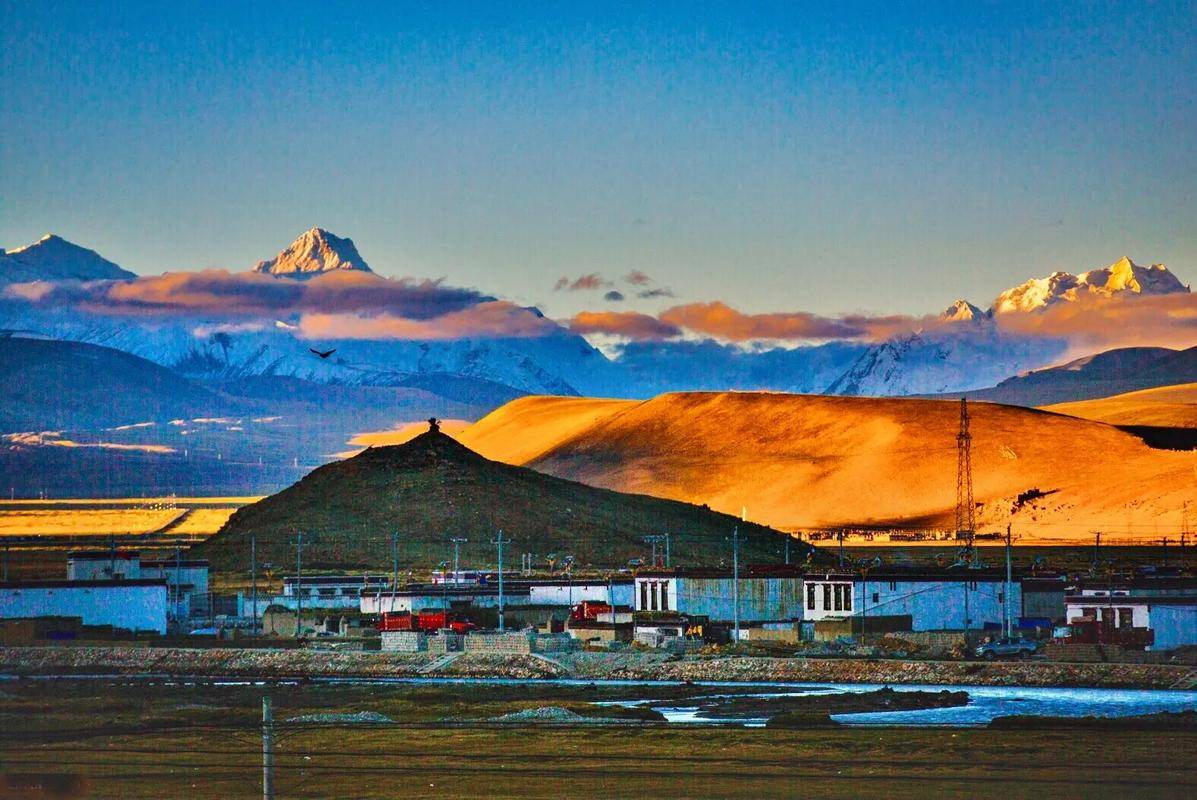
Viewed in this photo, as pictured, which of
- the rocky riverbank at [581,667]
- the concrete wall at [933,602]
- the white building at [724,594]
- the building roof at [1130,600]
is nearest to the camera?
the rocky riverbank at [581,667]

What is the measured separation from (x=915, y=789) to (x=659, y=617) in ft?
197

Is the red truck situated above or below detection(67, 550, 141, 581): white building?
below

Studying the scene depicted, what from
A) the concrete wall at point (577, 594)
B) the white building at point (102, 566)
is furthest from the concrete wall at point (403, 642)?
the white building at point (102, 566)

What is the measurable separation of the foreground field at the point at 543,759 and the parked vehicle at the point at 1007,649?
27902mm

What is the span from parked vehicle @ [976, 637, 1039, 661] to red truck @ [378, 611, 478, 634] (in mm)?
28990

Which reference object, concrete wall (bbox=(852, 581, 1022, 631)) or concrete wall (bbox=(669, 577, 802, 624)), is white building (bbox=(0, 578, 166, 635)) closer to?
concrete wall (bbox=(669, 577, 802, 624))

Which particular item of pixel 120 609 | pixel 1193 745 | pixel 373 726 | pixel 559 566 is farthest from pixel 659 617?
pixel 559 566

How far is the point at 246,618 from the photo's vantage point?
135125 mm

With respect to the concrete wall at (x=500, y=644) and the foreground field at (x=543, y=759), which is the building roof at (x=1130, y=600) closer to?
the concrete wall at (x=500, y=644)

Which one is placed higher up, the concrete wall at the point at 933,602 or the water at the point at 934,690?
the concrete wall at the point at 933,602

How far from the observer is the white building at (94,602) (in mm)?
118125

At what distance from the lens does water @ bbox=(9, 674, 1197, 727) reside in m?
76.1

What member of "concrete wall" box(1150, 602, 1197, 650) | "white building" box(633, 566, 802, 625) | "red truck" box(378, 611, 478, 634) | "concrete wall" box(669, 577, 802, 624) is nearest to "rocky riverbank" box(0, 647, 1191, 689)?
"red truck" box(378, 611, 478, 634)

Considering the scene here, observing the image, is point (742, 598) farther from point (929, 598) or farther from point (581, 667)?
point (581, 667)
